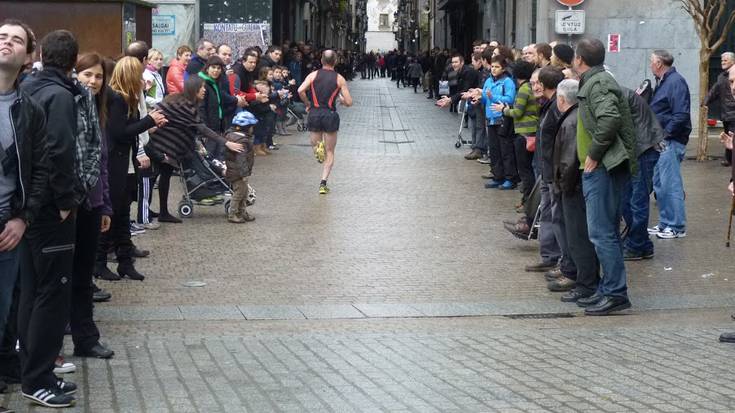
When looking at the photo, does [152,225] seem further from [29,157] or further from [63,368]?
[29,157]

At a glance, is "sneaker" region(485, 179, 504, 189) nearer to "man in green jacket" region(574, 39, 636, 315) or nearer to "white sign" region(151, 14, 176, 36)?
"man in green jacket" region(574, 39, 636, 315)

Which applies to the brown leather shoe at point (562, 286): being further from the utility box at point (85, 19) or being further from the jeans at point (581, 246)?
the utility box at point (85, 19)

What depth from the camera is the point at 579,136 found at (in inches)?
366

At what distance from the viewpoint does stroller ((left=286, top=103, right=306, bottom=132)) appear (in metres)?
28.2

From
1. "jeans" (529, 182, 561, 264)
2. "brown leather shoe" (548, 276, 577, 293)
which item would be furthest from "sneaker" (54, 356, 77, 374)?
"jeans" (529, 182, 561, 264)

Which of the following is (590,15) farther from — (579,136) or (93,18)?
(579,136)

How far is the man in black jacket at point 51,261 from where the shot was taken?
625 centimetres

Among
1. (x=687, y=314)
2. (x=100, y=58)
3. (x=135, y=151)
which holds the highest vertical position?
(x=100, y=58)

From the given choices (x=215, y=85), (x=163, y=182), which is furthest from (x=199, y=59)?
(x=163, y=182)

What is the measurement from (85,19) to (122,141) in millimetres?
5039

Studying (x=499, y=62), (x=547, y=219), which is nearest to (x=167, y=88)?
(x=499, y=62)

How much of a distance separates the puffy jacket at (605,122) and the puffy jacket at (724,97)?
339 inches

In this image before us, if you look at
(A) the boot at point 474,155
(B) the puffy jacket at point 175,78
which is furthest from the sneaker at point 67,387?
(A) the boot at point 474,155

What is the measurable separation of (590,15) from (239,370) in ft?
65.6
